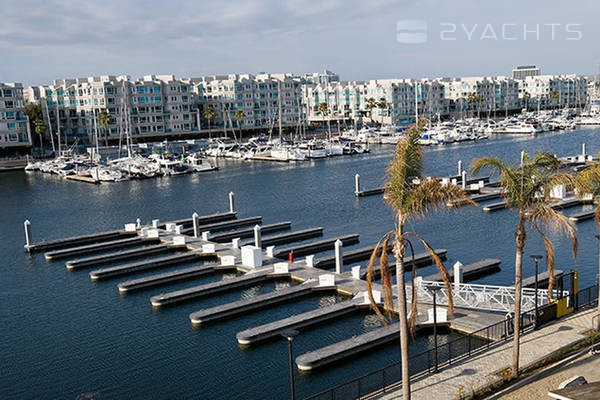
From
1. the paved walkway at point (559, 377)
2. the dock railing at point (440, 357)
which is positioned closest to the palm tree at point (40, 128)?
the dock railing at point (440, 357)

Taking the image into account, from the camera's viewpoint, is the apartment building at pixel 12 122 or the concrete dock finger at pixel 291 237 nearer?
the concrete dock finger at pixel 291 237

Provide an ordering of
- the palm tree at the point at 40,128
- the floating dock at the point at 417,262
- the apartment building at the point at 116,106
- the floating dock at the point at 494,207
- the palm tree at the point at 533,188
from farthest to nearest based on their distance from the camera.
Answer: the apartment building at the point at 116,106
the palm tree at the point at 40,128
the floating dock at the point at 494,207
the floating dock at the point at 417,262
the palm tree at the point at 533,188

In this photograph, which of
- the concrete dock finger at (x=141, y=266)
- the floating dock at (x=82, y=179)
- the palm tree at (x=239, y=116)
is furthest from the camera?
the palm tree at (x=239, y=116)

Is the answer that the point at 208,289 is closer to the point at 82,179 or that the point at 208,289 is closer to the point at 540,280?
the point at 540,280

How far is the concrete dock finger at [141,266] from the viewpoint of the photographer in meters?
38.8

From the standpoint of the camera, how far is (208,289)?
33.8m

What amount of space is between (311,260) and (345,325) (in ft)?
31.3

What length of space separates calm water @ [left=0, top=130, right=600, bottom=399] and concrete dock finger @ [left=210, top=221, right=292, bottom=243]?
8.75ft

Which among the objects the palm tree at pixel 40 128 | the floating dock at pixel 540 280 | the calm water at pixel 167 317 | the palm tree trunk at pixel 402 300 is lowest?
the calm water at pixel 167 317

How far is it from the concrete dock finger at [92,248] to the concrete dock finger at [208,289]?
15468 mm

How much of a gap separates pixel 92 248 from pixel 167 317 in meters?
18.7

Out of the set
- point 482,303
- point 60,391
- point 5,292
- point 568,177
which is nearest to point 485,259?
point 482,303

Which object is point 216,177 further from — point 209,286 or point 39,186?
point 209,286

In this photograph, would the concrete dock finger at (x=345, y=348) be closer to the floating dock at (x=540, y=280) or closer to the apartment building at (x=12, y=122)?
the floating dock at (x=540, y=280)
